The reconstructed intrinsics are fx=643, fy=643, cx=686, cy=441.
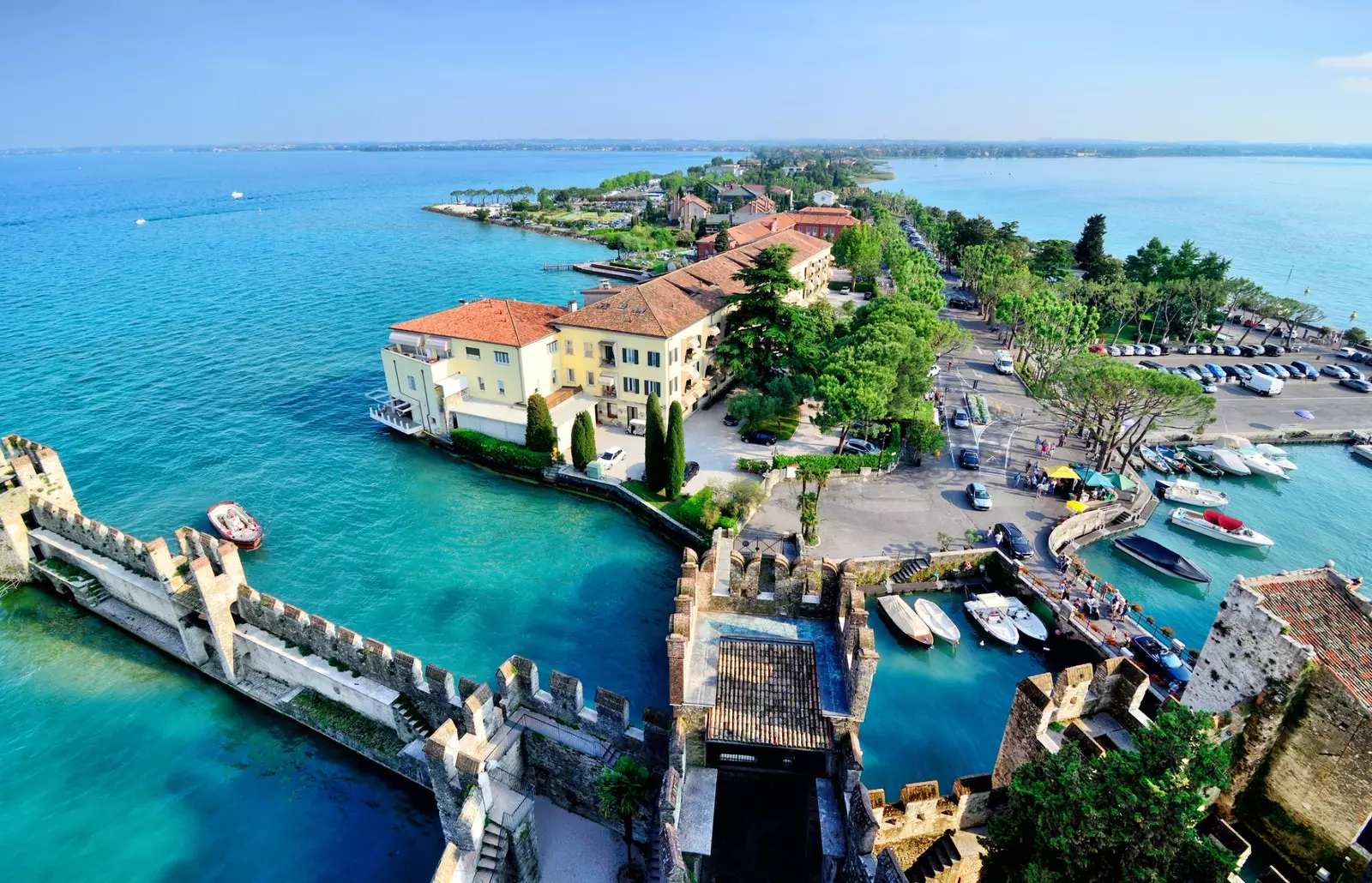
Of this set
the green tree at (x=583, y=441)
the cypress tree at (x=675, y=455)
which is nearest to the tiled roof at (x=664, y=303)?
the green tree at (x=583, y=441)

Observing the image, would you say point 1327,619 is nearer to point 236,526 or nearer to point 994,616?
point 994,616

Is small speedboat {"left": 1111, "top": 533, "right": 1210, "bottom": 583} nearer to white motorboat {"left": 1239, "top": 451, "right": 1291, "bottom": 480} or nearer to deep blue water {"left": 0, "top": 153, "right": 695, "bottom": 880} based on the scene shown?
white motorboat {"left": 1239, "top": 451, "right": 1291, "bottom": 480}

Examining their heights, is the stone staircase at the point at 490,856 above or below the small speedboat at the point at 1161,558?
above

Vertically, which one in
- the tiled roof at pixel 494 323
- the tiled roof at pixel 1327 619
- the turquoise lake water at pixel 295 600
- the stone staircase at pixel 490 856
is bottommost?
the turquoise lake water at pixel 295 600

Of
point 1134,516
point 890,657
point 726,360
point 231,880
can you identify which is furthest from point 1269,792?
point 726,360

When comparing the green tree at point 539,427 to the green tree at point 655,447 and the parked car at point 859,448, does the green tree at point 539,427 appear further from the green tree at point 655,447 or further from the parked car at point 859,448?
the parked car at point 859,448

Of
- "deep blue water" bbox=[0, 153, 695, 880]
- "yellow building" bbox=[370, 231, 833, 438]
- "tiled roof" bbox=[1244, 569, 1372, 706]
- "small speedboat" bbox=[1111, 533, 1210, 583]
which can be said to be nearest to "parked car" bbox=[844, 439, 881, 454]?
"yellow building" bbox=[370, 231, 833, 438]
